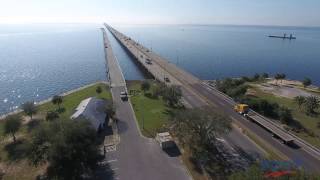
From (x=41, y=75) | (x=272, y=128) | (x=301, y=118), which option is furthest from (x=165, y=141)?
(x=41, y=75)

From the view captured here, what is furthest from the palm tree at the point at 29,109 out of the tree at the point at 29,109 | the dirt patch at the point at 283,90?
the dirt patch at the point at 283,90

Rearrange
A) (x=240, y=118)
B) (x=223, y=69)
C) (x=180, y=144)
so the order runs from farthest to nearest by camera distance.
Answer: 1. (x=223, y=69)
2. (x=240, y=118)
3. (x=180, y=144)

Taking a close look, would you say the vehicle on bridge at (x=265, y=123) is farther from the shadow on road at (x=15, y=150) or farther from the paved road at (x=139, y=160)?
the shadow on road at (x=15, y=150)

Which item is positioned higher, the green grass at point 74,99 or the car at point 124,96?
the car at point 124,96

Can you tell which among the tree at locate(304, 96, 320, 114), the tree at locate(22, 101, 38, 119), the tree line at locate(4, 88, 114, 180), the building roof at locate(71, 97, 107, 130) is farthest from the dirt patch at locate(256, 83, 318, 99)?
the tree at locate(22, 101, 38, 119)

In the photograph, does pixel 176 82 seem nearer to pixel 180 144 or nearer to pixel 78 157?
→ pixel 180 144

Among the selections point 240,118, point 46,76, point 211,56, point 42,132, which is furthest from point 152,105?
point 211,56

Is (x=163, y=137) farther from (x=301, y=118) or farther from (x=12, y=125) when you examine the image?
(x=301, y=118)
